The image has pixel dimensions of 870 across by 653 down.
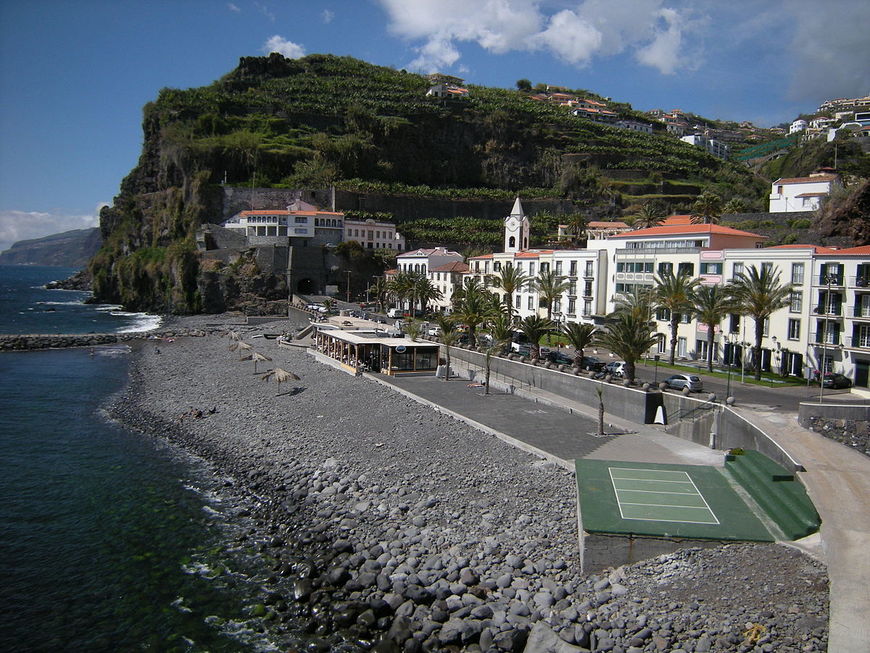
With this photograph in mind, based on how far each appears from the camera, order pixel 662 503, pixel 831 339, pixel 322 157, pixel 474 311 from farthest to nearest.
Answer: pixel 322 157 → pixel 474 311 → pixel 831 339 → pixel 662 503

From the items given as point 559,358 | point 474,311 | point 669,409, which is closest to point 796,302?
point 559,358

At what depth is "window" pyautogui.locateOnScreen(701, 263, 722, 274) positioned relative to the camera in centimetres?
3669

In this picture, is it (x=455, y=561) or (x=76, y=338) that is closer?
(x=455, y=561)

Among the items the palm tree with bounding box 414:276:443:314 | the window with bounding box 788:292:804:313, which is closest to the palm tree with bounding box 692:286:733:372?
the window with bounding box 788:292:804:313

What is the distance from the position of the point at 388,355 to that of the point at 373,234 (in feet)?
160

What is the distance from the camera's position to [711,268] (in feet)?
122

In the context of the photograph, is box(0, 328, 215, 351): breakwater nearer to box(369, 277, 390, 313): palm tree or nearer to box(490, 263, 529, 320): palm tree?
box(369, 277, 390, 313): palm tree

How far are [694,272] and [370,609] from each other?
30815mm

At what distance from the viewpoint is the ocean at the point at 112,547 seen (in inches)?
564

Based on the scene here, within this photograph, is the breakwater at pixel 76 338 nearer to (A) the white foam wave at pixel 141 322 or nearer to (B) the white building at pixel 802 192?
(A) the white foam wave at pixel 141 322

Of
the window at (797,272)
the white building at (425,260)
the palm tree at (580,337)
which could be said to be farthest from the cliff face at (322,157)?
the window at (797,272)

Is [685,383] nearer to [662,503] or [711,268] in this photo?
[711,268]

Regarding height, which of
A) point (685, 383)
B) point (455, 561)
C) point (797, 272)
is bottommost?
point (455, 561)

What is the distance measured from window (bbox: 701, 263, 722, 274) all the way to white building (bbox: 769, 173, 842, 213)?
26.9m
